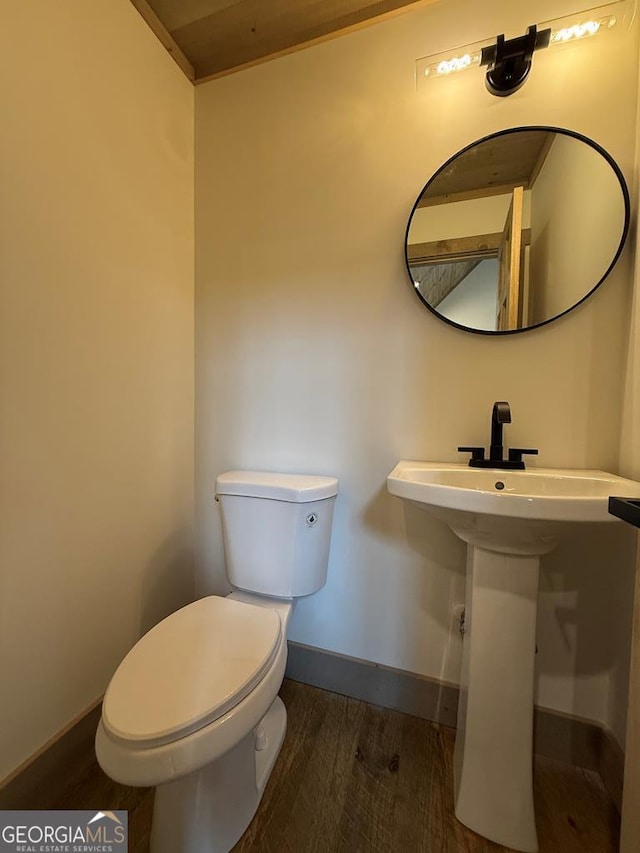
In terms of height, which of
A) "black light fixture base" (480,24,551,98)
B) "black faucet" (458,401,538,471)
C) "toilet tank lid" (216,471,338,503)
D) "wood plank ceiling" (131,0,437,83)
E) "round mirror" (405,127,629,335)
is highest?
"wood plank ceiling" (131,0,437,83)

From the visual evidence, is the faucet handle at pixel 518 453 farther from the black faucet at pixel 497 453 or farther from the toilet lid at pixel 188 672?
the toilet lid at pixel 188 672

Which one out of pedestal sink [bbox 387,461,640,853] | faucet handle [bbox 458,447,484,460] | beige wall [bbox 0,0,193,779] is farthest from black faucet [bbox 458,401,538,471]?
beige wall [bbox 0,0,193,779]

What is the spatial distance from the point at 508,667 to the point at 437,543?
0.36 meters

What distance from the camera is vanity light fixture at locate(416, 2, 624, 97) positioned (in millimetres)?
904

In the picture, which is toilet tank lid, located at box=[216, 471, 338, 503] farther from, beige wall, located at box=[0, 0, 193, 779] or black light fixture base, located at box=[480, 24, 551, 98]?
black light fixture base, located at box=[480, 24, 551, 98]

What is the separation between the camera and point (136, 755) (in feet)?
1.92

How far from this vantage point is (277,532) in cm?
106

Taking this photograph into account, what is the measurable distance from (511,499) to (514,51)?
122cm

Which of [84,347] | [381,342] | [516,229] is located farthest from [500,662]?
[84,347]

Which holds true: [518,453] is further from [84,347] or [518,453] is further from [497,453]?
[84,347]

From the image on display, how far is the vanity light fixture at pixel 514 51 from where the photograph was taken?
2.97 ft

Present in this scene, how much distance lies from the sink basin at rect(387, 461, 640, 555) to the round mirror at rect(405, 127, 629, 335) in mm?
444

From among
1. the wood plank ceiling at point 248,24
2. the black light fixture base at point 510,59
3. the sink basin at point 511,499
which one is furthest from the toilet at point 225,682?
the wood plank ceiling at point 248,24

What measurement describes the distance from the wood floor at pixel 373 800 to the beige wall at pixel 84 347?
1.21 ft
